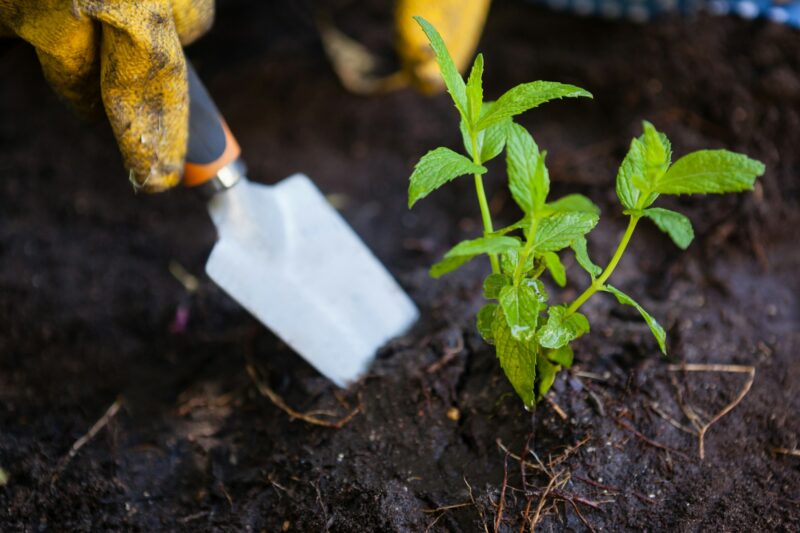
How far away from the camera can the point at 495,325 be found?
115 cm

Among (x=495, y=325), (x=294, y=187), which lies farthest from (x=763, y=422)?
(x=294, y=187)

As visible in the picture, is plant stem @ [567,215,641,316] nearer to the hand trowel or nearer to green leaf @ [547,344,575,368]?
green leaf @ [547,344,575,368]

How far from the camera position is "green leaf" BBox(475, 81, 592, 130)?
3.46 feet

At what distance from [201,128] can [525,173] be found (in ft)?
2.23

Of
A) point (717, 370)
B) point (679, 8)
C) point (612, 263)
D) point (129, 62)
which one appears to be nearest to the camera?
point (612, 263)

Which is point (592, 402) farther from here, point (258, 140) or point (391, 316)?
point (258, 140)

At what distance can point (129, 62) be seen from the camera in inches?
49.4

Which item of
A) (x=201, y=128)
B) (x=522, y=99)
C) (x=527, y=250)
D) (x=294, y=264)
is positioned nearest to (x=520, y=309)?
(x=527, y=250)

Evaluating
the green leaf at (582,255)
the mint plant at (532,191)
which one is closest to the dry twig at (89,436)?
the mint plant at (532,191)

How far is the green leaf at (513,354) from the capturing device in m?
1.13

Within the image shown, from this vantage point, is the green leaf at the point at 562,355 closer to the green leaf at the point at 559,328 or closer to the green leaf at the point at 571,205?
the green leaf at the point at 559,328

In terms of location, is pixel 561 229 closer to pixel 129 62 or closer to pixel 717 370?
pixel 717 370

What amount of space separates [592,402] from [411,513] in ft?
1.20

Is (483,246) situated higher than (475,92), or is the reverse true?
(475,92)
